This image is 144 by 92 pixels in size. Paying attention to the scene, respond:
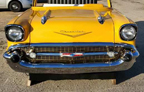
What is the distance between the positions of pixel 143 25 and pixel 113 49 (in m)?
5.42

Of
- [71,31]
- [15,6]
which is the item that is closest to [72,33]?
[71,31]

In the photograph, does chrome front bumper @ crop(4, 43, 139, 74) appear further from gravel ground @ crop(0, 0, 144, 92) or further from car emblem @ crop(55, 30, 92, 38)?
gravel ground @ crop(0, 0, 144, 92)

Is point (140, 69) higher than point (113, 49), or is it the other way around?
point (113, 49)

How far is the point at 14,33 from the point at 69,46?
810 millimetres

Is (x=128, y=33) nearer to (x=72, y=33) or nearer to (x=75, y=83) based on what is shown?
(x=72, y=33)

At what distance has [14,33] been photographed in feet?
10.3

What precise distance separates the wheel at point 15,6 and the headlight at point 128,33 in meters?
8.87

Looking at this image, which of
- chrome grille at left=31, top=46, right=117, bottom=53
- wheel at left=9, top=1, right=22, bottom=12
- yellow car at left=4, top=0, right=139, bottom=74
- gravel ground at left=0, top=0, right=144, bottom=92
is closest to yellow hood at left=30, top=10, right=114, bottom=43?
yellow car at left=4, top=0, right=139, bottom=74

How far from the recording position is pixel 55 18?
11.1 ft

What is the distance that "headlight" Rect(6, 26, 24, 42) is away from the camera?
312 centimetres

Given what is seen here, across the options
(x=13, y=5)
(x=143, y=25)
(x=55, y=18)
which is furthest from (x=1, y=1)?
(x=55, y=18)

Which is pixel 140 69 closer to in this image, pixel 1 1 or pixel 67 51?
pixel 67 51

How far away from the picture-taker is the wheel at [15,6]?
36.5 feet

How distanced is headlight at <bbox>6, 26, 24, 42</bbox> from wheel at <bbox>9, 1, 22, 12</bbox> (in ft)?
27.7
